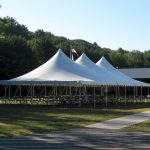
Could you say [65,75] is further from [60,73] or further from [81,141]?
[81,141]

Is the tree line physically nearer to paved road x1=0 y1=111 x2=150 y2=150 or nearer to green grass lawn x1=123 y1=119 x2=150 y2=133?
paved road x1=0 y1=111 x2=150 y2=150

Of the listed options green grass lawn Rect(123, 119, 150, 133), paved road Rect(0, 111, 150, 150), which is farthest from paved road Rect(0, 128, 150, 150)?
green grass lawn Rect(123, 119, 150, 133)

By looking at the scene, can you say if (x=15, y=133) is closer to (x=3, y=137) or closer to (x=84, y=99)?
A: (x=3, y=137)

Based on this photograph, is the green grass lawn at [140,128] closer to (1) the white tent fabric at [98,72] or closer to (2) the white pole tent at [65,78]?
(2) the white pole tent at [65,78]

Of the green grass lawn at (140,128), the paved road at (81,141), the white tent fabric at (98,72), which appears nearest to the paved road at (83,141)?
the paved road at (81,141)

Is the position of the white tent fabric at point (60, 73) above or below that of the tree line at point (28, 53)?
below

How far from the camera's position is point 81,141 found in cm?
1484

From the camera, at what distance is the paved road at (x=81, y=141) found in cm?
1345

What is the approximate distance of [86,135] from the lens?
54.5 ft

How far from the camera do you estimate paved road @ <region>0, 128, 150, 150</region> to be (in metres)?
13.5

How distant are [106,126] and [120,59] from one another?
102 m

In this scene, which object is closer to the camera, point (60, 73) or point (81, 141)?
point (81, 141)

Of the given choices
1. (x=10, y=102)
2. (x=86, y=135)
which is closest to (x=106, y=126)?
(x=86, y=135)

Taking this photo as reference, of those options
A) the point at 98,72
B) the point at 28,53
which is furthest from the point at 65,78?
the point at 28,53
